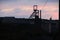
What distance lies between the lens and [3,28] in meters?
16.8

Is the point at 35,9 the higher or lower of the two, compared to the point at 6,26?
higher

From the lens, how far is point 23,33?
16.4 metres

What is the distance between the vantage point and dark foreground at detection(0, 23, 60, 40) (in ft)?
51.1

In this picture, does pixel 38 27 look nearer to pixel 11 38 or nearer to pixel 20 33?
pixel 20 33

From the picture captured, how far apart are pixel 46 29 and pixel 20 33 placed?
3.69 meters

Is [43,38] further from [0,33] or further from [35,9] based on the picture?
[35,9]

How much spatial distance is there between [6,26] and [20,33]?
149 centimetres

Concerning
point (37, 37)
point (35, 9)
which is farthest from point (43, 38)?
point (35, 9)

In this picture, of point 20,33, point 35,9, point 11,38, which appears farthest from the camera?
point 35,9

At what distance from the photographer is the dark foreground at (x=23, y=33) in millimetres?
15586

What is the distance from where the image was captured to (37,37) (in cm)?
1644

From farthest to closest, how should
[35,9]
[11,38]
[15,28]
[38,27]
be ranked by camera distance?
1. [35,9]
2. [38,27]
3. [15,28]
4. [11,38]

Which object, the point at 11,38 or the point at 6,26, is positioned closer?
the point at 11,38

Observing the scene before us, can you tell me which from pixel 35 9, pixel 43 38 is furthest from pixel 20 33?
pixel 35 9
